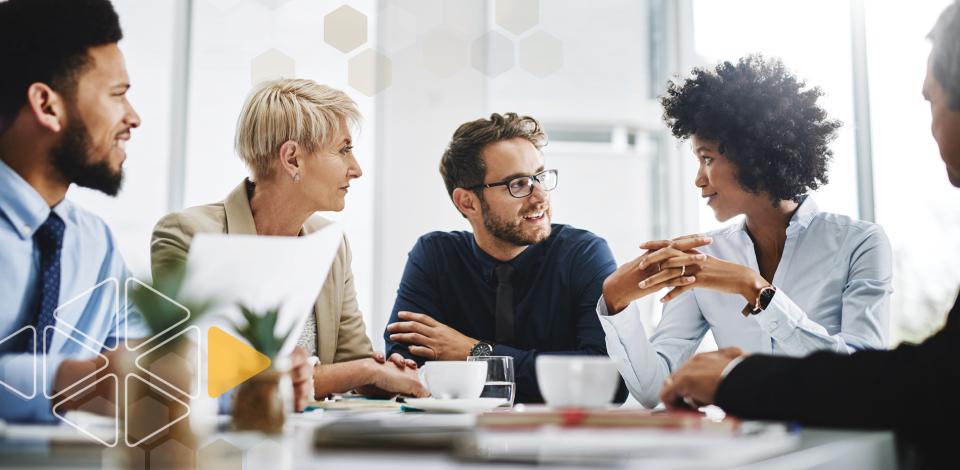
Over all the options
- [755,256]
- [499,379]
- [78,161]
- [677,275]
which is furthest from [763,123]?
[78,161]

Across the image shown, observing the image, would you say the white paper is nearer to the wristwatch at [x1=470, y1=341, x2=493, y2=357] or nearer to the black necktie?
the wristwatch at [x1=470, y1=341, x2=493, y2=357]

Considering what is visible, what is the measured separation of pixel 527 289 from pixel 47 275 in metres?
1.36

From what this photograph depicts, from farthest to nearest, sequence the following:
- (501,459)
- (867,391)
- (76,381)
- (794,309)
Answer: (794,309) → (76,381) → (867,391) → (501,459)

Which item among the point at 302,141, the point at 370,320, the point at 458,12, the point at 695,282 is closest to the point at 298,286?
the point at 695,282

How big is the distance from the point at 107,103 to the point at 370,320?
235 cm

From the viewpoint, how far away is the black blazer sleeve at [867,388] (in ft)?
2.79

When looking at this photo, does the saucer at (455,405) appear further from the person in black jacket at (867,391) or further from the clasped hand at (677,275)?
the clasped hand at (677,275)

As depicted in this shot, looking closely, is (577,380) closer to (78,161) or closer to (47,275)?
(47,275)

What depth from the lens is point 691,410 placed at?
3.62 feet

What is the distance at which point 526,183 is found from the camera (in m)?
2.62

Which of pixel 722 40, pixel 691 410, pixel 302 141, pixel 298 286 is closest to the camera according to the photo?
pixel 298 286

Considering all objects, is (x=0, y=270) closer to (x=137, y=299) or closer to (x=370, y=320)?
(x=137, y=299)

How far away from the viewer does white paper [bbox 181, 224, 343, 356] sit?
73 centimetres

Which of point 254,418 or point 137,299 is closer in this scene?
point 137,299
